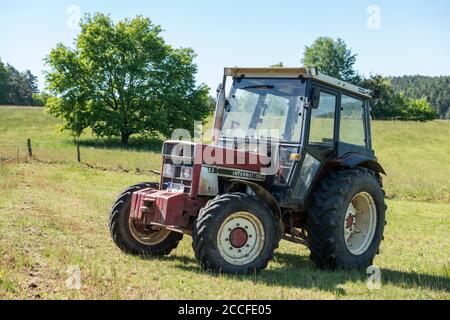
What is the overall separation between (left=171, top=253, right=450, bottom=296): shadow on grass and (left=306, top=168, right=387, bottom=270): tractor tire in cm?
24

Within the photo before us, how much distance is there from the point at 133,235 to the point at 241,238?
5.82 feet

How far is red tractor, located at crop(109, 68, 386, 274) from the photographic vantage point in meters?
6.54

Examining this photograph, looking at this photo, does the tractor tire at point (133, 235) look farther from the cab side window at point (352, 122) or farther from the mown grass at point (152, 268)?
the cab side window at point (352, 122)

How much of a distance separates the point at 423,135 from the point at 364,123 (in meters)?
50.3

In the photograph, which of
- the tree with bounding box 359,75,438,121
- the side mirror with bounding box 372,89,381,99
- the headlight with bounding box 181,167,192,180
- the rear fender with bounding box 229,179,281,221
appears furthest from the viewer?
the tree with bounding box 359,75,438,121

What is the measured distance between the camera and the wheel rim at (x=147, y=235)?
7.57 metres

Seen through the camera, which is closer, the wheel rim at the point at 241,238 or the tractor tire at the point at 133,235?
the wheel rim at the point at 241,238

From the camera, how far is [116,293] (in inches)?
209

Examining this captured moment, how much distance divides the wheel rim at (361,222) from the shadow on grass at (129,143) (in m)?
34.4

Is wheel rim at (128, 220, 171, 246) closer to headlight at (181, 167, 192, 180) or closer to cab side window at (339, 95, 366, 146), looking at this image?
headlight at (181, 167, 192, 180)

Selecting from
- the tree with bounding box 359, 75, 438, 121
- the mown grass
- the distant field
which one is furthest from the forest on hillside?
the mown grass

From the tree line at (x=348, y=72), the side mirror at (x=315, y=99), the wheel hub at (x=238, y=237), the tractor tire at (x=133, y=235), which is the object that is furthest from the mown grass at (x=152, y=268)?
the tree line at (x=348, y=72)

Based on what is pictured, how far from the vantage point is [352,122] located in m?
8.34
